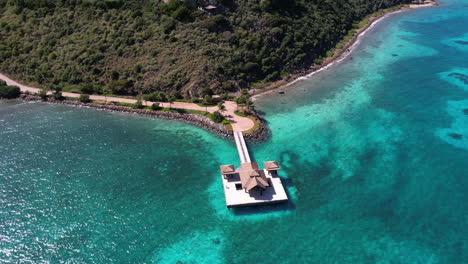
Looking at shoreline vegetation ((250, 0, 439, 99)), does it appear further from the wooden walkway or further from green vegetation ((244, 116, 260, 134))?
the wooden walkway

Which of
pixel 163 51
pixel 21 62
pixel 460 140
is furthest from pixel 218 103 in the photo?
pixel 21 62

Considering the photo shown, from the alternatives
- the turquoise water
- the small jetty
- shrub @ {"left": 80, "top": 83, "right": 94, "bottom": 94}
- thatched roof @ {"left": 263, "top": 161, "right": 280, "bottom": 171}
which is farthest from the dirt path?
the small jetty

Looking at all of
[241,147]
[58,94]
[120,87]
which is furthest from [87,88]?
[241,147]

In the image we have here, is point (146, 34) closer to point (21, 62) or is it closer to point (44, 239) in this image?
point (21, 62)

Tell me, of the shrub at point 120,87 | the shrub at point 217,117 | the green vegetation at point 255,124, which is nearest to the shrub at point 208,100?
the shrub at point 217,117

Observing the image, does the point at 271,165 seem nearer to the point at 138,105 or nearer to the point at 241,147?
the point at 241,147
